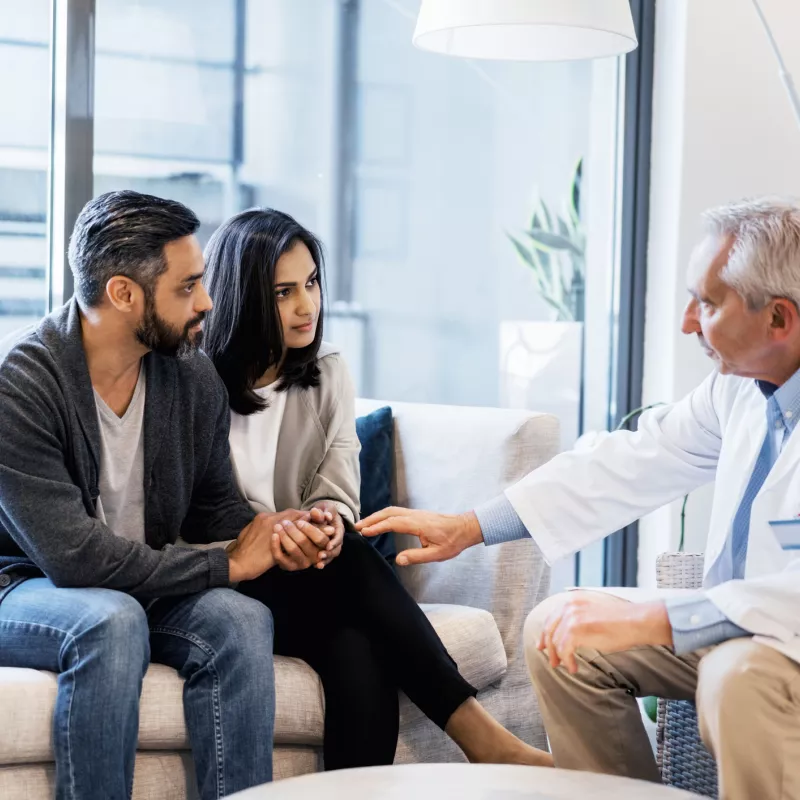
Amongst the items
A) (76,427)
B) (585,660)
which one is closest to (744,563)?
(585,660)

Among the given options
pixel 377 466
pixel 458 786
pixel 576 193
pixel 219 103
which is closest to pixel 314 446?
pixel 377 466

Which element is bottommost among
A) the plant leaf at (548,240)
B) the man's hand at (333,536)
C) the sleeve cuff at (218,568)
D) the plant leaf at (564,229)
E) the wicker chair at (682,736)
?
the wicker chair at (682,736)

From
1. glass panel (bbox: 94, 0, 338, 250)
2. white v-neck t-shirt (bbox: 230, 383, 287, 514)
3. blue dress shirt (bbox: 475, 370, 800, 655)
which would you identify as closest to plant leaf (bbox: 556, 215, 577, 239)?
glass panel (bbox: 94, 0, 338, 250)

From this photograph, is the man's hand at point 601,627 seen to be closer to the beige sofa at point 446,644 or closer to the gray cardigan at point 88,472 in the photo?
the beige sofa at point 446,644

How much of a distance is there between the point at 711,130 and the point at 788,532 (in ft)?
6.61

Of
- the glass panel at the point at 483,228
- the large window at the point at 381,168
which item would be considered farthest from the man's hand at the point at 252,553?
the glass panel at the point at 483,228

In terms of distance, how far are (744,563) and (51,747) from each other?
3.85 feet

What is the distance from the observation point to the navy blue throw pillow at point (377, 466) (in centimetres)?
260

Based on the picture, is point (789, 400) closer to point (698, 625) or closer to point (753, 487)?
point (753, 487)

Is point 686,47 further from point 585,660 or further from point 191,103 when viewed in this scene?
point 585,660

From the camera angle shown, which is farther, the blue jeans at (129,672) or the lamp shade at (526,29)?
the lamp shade at (526,29)

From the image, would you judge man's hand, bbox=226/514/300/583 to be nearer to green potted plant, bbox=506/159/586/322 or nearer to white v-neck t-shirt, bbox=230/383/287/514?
white v-neck t-shirt, bbox=230/383/287/514

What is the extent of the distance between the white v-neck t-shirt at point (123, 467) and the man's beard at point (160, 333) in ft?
0.32

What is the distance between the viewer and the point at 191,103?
318 centimetres
